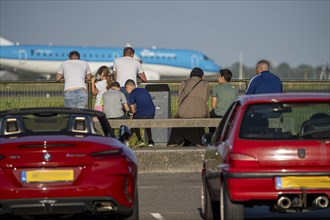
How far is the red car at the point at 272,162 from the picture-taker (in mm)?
11938

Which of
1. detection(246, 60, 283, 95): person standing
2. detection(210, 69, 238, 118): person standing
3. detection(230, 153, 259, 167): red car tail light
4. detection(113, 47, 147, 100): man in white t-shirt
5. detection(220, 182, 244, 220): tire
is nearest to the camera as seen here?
detection(230, 153, 259, 167): red car tail light

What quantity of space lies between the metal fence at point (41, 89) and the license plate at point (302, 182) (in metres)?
13.7

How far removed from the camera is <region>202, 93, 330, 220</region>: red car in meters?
11.9

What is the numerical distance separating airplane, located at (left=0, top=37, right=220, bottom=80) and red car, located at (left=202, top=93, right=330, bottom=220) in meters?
74.6

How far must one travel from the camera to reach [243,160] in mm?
12000

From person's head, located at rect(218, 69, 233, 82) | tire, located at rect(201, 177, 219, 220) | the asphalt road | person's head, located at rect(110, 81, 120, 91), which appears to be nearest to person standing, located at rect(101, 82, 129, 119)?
person's head, located at rect(110, 81, 120, 91)

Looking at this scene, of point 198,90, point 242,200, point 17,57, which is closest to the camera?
point 242,200

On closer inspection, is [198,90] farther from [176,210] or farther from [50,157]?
[50,157]

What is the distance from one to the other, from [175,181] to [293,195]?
24.1 feet

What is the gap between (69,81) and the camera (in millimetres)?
23125

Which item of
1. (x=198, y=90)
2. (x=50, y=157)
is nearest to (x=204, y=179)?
(x=50, y=157)

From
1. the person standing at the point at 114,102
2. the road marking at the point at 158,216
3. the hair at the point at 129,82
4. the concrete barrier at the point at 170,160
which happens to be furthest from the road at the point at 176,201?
the hair at the point at 129,82

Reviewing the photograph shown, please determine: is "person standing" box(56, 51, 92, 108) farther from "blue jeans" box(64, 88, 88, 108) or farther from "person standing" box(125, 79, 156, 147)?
"person standing" box(125, 79, 156, 147)

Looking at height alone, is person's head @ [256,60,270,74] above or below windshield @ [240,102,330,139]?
above
